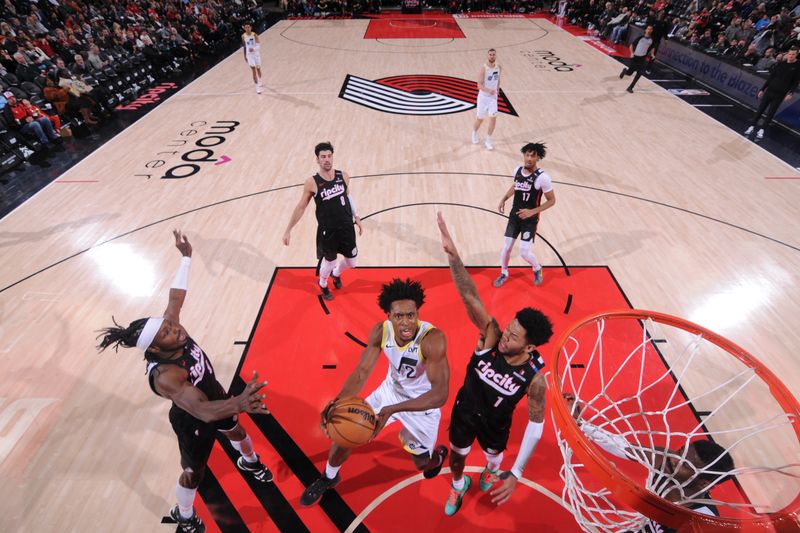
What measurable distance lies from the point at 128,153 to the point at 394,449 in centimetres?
865

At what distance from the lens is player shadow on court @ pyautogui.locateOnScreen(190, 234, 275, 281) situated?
19.2 ft

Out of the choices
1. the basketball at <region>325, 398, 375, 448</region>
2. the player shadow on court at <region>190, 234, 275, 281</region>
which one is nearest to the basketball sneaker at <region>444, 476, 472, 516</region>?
the basketball at <region>325, 398, 375, 448</region>

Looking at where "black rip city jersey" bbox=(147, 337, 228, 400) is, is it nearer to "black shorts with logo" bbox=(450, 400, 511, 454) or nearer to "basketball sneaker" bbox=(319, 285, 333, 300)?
"black shorts with logo" bbox=(450, 400, 511, 454)

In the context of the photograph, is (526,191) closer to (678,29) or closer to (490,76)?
(490,76)

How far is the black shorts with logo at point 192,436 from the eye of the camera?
2898 mm

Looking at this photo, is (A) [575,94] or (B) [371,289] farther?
(A) [575,94]

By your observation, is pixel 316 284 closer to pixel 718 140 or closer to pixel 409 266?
pixel 409 266

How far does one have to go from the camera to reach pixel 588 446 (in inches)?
87.0

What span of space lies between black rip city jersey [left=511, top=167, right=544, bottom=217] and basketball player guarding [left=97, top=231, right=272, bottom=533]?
3.45 meters

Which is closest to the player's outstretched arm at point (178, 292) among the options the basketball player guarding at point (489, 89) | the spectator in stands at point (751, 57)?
the basketball player guarding at point (489, 89)

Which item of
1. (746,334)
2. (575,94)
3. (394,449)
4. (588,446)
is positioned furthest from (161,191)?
(575,94)

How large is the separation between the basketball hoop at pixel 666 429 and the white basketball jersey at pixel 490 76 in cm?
539

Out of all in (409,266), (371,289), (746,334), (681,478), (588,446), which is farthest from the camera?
(409,266)

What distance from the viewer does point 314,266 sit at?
595cm
